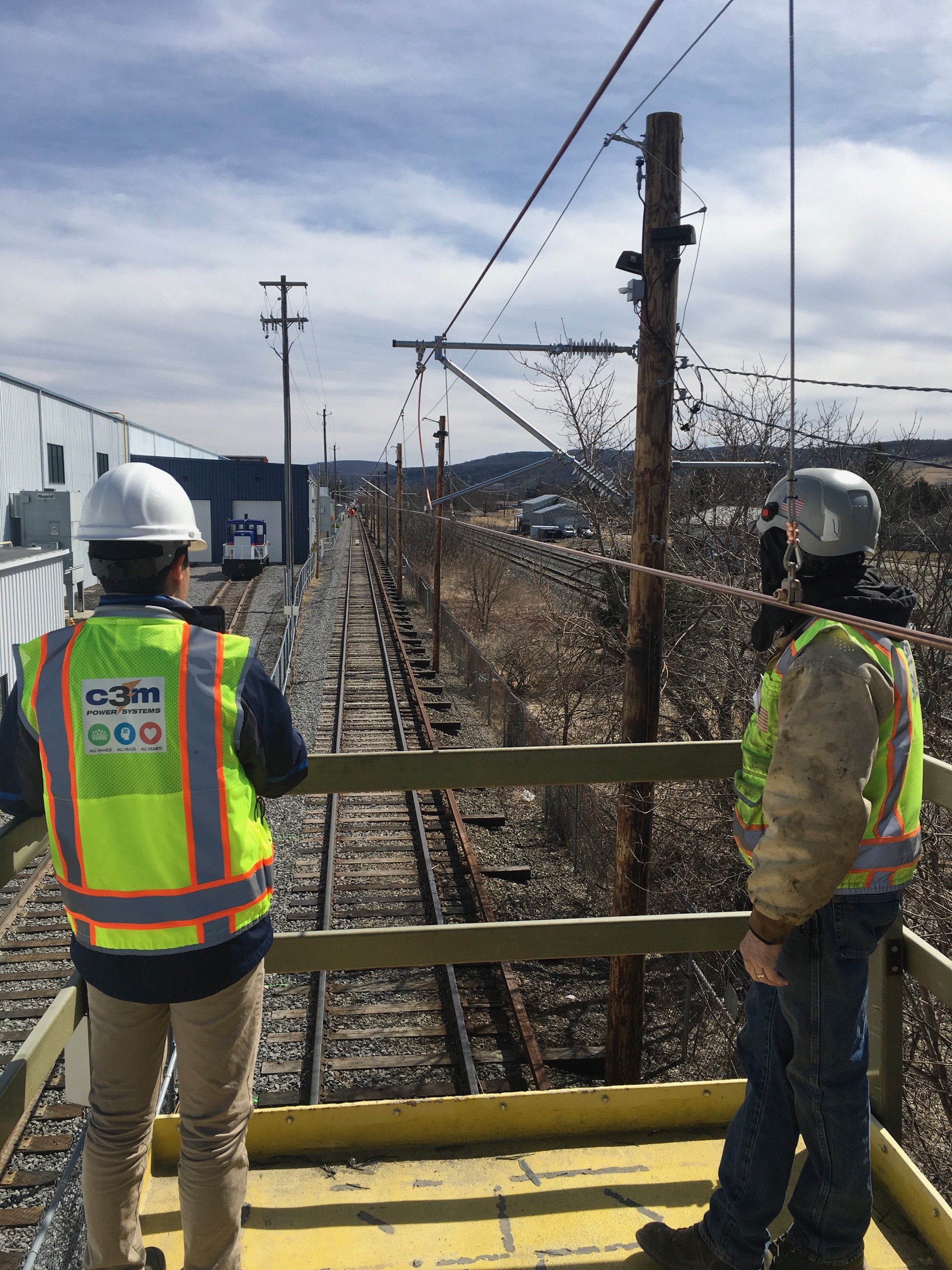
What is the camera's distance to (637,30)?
187 inches

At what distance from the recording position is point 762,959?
228 cm

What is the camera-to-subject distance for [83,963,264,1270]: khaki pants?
7.55ft

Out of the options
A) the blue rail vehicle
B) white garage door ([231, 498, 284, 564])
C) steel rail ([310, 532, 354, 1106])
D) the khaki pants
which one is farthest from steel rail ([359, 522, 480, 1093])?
white garage door ([231, 498, 284, 564])

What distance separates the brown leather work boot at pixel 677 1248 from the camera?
8.34ft

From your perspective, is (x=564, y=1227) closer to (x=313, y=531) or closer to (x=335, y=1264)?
(x=335, y=1264)

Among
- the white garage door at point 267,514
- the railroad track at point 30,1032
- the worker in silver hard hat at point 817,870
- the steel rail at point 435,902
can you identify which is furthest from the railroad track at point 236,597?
the worker in silver hard hat at point 817,870

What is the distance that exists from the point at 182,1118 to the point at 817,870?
163cm

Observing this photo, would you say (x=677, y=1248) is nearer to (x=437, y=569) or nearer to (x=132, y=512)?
(x=132, y=512)

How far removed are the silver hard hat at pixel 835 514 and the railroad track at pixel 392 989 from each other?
19.9 ft

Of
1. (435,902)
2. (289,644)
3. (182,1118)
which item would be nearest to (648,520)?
(182,1118)

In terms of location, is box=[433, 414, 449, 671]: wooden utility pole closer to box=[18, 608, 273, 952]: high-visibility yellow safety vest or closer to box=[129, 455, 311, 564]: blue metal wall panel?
box=[18, 608, 273, 952]: high-visibility yellow safety vest

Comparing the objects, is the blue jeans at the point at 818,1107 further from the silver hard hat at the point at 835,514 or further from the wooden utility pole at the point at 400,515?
the wooden utility pole at the point at 400,515


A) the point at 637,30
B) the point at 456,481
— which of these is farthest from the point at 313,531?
the point at 637,30

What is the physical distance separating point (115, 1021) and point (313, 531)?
237 feet
